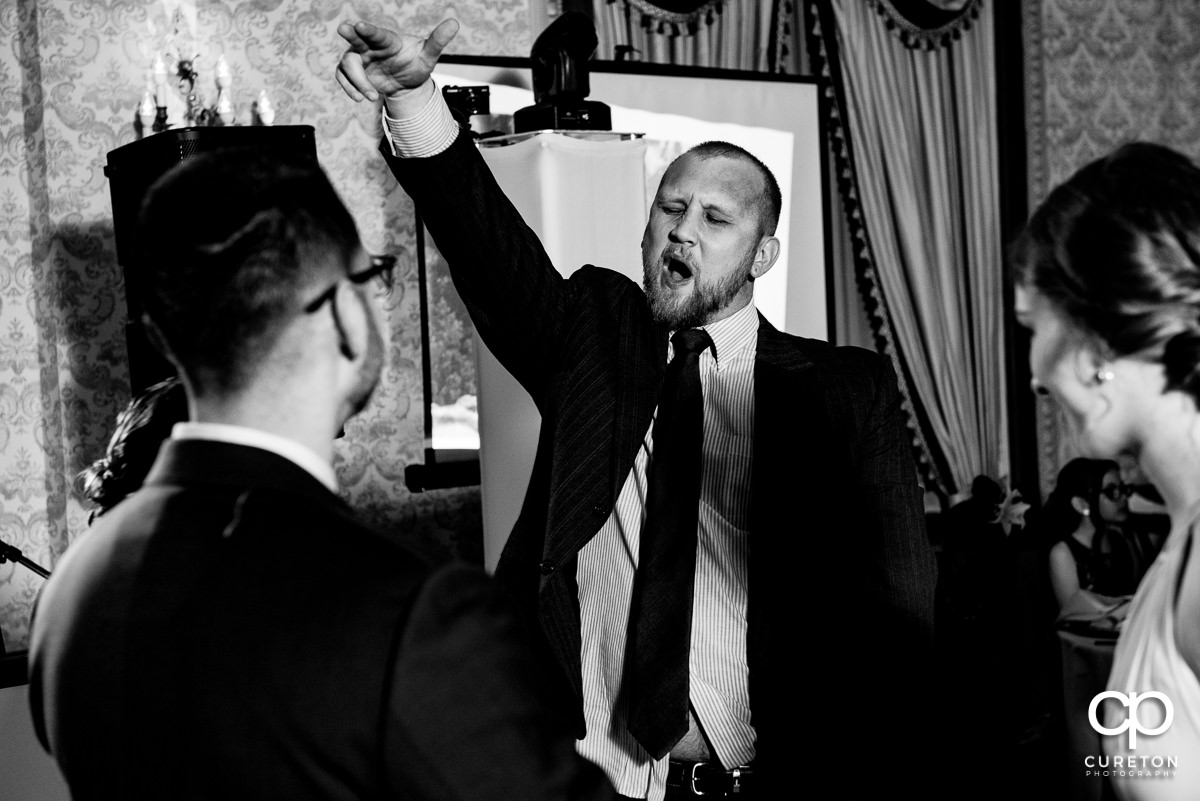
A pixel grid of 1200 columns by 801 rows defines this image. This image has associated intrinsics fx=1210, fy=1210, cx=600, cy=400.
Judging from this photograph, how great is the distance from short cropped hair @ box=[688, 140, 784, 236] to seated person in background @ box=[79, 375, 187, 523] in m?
1.07

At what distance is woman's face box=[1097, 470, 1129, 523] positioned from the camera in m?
4.42

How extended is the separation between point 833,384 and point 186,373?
1321mm

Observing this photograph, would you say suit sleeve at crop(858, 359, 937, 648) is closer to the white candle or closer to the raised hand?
the raised hand

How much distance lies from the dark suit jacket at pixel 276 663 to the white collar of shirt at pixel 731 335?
1.25 metres

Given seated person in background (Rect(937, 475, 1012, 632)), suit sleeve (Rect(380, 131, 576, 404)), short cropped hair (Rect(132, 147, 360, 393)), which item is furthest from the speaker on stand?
seated person in background (Rect(937, 475, 1012, 632))

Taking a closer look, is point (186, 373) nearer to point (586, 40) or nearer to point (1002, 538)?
point (586, 40)

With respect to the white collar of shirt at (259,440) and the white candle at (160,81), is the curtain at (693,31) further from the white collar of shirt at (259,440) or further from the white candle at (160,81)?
the white collar of shirt at (259,440)

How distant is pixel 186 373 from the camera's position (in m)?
1.05

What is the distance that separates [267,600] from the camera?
96 cm

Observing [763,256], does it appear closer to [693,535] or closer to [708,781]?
[693,535]

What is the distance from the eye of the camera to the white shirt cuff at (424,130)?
1.95m

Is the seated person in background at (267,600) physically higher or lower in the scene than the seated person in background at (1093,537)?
higher

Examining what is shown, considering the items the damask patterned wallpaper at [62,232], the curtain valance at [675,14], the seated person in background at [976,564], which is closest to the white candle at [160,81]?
the damask patterned wallpaper at [62,232]

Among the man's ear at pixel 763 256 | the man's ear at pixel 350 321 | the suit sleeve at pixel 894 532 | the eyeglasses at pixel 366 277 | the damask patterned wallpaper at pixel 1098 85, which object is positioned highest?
the damask patterned wallpaper at pixel 1098 85
